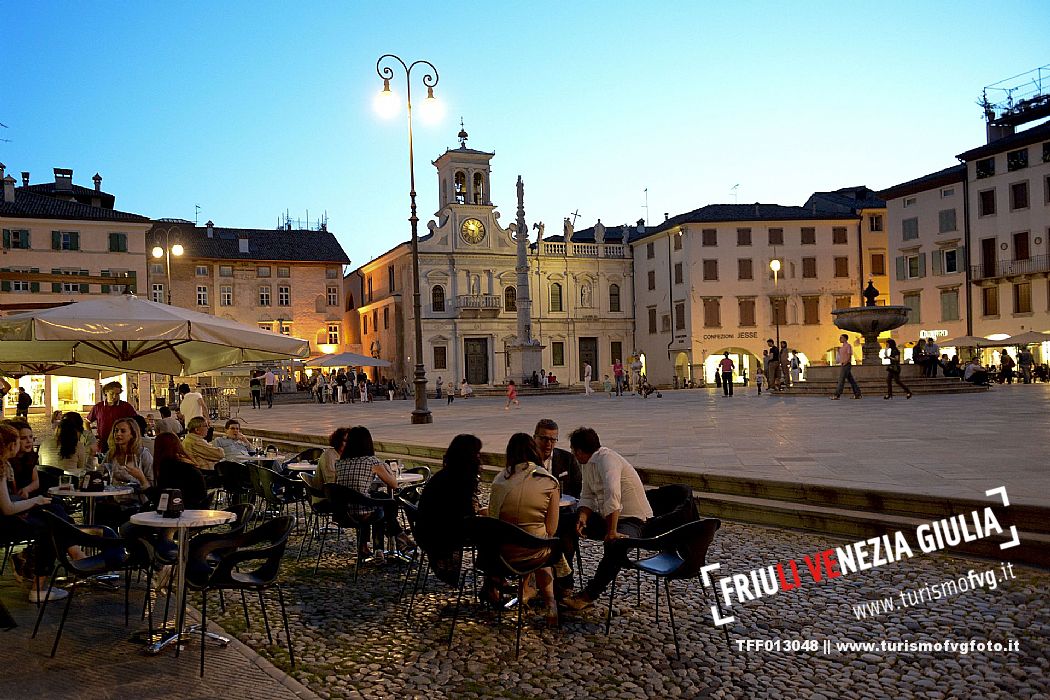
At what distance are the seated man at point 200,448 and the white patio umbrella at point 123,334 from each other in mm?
961

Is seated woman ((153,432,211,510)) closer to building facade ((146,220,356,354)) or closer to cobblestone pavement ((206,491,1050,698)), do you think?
cobblestone pavement ((206,491,1050,698))

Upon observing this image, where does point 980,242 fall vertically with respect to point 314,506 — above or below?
above

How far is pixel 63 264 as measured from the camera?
4806 cm

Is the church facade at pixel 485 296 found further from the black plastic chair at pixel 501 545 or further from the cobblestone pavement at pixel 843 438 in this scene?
the black plastic chair at pixel 501 545

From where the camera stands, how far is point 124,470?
25.6ft

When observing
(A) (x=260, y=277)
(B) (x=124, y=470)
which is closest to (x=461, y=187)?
(A) (x=260, y=277)

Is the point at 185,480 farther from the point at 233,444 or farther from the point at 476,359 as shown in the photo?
the point at 476,359

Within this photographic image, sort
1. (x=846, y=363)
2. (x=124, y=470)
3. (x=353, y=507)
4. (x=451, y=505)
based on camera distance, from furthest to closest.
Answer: (x=846, y=363) → (x=124, y=470) → (x=353, y=507) → (x=451, y=505)

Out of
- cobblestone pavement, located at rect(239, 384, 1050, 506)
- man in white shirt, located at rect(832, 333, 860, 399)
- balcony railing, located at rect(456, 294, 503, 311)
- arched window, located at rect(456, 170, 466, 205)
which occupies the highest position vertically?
arched window, located at rect(456, 170, 466, 205)

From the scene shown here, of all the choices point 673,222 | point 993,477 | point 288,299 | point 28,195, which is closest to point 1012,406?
point 993,477

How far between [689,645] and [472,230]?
162 ft

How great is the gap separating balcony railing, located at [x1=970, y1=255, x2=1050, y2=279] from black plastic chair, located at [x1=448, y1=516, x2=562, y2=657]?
42.2m

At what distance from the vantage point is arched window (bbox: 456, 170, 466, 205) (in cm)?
5319

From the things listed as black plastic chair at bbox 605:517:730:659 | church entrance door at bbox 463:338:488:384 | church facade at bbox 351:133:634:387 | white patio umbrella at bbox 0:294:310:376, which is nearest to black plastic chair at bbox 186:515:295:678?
black plastic chair at bbox 605:517:730:659
